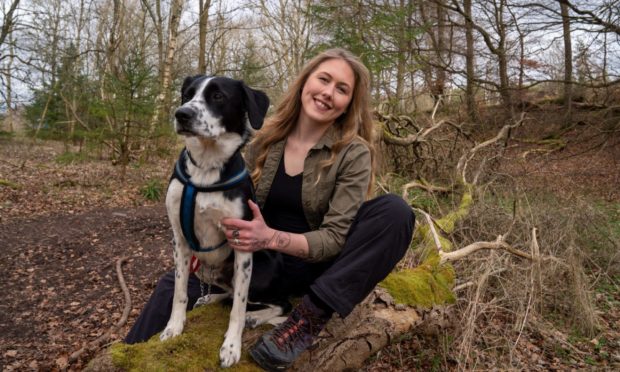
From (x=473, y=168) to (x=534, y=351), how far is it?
4035mm

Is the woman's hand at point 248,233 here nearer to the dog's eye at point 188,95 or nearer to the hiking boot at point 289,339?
the hiking boot at point 289,339

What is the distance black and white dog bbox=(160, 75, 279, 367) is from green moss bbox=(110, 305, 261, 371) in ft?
0.20

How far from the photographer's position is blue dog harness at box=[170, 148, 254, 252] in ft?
6.32

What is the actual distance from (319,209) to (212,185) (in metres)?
0.64

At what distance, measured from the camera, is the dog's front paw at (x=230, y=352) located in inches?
70.1

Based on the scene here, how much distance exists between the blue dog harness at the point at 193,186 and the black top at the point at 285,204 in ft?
1.05

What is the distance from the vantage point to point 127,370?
161 centimetres

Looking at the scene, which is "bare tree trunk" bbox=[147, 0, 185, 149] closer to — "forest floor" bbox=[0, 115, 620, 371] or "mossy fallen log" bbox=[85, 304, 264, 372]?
"forest floor" bbox=[0, 115, 620, 371]

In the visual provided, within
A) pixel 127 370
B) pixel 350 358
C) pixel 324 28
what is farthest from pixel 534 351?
pixel 324 28

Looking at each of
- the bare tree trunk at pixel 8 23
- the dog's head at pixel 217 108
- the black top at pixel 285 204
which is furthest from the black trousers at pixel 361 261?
the bare tree trunk at pixel 8 23

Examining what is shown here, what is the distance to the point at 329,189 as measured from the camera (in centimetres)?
227

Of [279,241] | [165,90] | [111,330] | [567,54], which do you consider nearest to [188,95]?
[279,241]

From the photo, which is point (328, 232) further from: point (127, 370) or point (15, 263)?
point (15, 263)

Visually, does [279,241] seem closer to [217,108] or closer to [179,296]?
[179,296]
